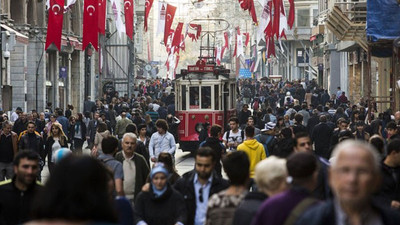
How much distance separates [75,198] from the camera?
4262mm

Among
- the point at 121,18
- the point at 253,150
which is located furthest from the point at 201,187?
the point at 121,18

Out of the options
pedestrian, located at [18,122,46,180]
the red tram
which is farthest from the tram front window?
pedestrian, located at [18,122,46,180]

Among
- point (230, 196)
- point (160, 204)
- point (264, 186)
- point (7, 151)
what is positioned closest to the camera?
point (264, 186)

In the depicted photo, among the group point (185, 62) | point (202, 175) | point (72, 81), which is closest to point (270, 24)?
point (72, 81)

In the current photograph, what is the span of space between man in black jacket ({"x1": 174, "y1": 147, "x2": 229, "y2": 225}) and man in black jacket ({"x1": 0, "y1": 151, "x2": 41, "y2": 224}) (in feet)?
5.83

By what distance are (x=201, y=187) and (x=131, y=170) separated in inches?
112

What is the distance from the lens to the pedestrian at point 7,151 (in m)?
17.8

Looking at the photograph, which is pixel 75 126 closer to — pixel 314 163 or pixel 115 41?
pixel 314 163

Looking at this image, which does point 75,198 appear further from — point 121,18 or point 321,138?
point 121,18

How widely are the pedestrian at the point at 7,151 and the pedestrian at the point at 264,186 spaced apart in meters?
11.0

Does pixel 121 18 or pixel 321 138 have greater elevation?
pixel 121 18

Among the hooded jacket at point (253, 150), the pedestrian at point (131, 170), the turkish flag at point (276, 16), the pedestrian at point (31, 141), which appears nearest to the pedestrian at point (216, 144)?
the hooded jacket at point (253, 150)

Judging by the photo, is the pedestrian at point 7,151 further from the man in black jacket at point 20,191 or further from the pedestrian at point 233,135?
the man in black jacket at point 20,191

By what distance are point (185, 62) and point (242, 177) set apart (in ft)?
579
